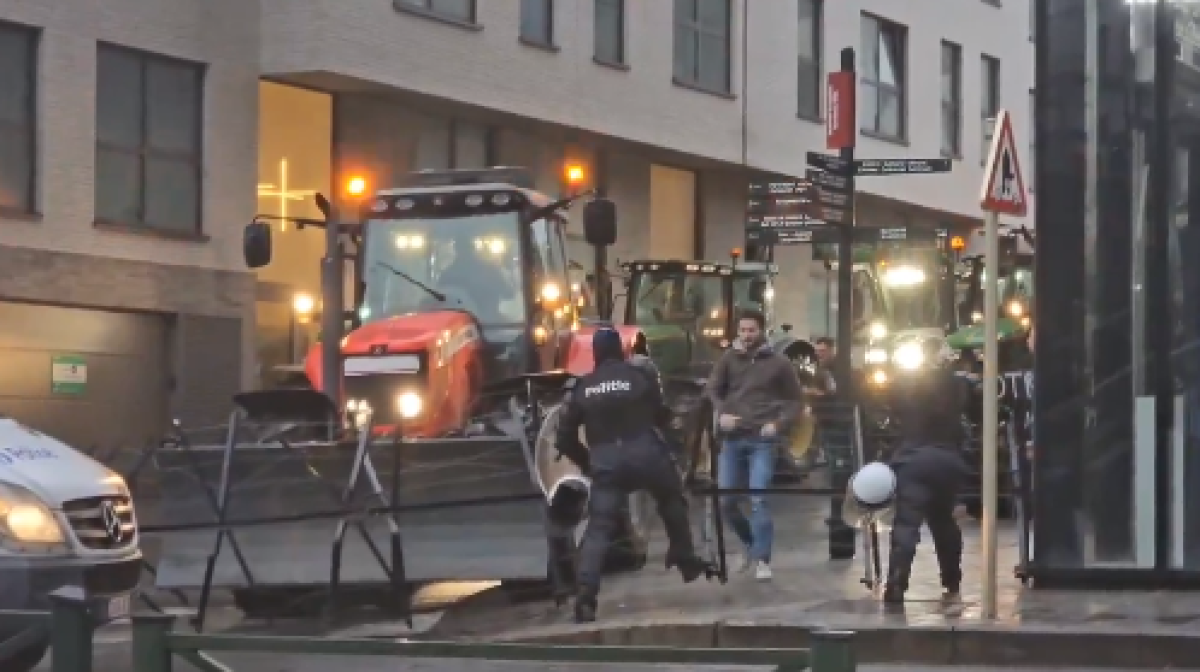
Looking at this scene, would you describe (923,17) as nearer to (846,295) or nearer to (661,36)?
(661,36)

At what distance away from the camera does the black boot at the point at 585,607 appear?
1151 centimetres

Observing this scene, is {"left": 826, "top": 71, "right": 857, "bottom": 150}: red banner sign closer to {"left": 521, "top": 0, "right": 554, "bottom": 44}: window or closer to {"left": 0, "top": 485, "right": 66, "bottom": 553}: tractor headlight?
{"left": 521, "top": 0, "right": 554, "bottom": 44}: window

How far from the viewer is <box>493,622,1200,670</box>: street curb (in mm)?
10359

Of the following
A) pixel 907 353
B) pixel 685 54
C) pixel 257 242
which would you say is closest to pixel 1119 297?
pixel 257 242

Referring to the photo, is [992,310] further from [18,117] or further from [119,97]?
[119,97]

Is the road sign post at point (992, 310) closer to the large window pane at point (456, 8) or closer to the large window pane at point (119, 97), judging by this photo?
the large window pane at point (119, 97)

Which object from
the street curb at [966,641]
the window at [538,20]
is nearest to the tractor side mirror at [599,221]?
the street curb at [966,641]

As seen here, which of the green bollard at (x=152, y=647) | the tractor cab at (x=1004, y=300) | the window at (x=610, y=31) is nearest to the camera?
the green bollard at (x=152, y=647)

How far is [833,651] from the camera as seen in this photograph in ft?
16.0

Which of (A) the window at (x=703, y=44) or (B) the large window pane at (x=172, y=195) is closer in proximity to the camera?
(B) the large window pane at (x=172, y=195)

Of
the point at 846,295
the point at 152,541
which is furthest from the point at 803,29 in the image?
the point at 152,541

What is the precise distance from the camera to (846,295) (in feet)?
63.9

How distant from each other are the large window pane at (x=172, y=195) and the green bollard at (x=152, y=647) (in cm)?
1923

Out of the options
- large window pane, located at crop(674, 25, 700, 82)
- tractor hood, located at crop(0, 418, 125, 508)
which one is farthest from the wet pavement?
large window pane, located at crop(674, 25, 700, 82)
